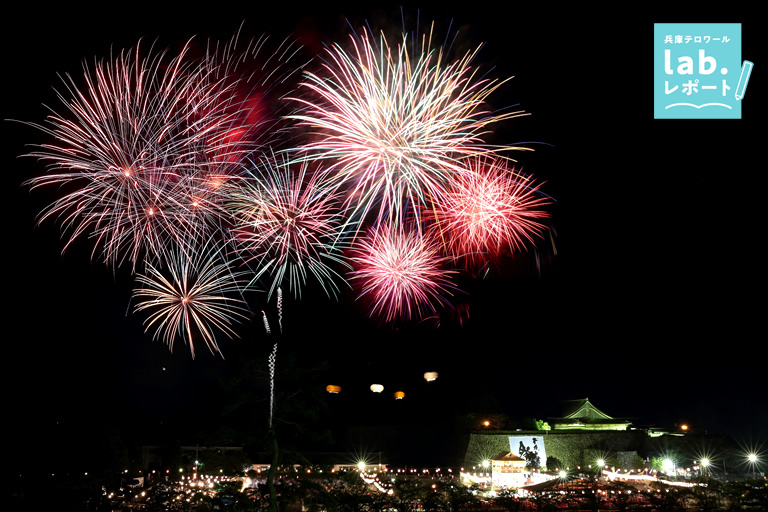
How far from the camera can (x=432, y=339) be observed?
49.3m

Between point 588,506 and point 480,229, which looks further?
point 588,506

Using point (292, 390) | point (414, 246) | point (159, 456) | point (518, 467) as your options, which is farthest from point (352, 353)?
point (292, 390)

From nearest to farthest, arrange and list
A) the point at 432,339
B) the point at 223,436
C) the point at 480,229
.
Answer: the point at 223,436
the point at 480,229
the point at 432,339

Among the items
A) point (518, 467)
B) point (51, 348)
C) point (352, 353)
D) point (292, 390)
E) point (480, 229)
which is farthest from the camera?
point (352, 353)

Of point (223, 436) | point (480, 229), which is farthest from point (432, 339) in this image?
point (223, 436)

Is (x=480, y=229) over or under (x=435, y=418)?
over

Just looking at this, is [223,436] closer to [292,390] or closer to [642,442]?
[292,390]

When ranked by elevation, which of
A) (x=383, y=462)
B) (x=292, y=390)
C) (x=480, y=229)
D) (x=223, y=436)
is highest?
(x=480, y=229)

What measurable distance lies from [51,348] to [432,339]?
32846 millimetres

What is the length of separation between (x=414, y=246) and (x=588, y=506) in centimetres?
753

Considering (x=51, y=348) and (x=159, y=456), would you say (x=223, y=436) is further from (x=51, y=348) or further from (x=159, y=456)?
(x=159, y=456)

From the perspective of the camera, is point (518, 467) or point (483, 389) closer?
point (518, 467)

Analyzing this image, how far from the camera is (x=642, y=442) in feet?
120

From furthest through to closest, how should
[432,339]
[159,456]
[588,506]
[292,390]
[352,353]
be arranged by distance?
[432,339]
[352,353]
[159,456]
[588,506]
[292,390]
